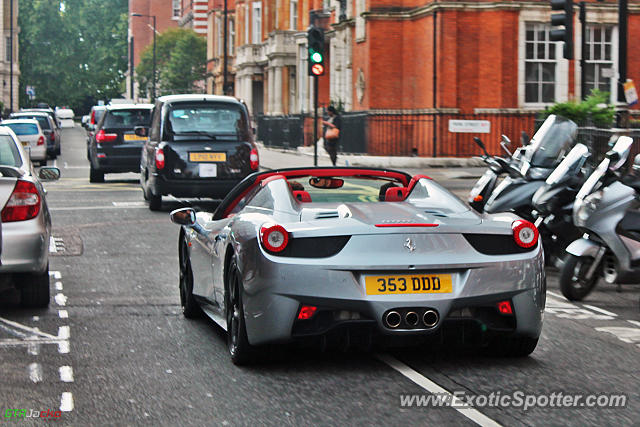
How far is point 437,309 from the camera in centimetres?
641

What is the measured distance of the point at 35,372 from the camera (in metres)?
6.70

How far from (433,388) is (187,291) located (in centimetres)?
302

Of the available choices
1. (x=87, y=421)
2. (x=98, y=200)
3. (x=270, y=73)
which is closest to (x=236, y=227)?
(x=87, y=421)

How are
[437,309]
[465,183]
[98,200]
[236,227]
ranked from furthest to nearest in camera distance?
[465,183], [98,200], [236,227], [437,309]

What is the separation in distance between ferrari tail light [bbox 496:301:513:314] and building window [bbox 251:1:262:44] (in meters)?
60.9

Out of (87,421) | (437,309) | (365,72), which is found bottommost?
(87,421)

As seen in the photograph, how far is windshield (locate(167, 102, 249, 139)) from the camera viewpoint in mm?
18734

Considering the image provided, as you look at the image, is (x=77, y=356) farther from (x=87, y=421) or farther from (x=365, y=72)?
(x=365, y=72)

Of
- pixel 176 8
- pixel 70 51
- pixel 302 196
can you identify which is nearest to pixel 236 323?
pixel 302 196

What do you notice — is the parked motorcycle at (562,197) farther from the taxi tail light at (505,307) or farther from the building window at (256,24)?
Answer: the building window at (256,24)

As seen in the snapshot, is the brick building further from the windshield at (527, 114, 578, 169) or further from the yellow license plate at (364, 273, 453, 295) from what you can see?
the yellow license plate at (364, 273, 453, 295)

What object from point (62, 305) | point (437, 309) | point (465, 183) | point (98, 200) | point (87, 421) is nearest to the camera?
point (87, 421)

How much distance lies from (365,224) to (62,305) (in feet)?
12.0

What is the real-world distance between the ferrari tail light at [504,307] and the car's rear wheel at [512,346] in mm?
334
